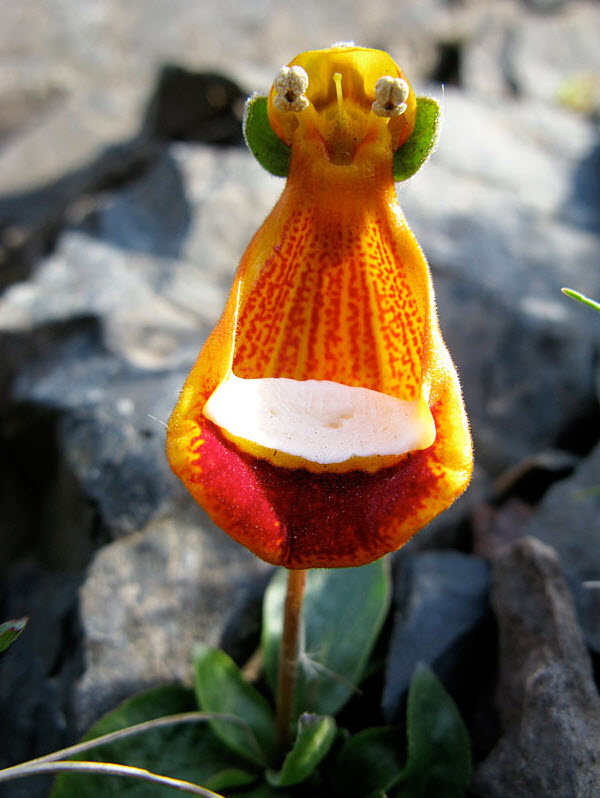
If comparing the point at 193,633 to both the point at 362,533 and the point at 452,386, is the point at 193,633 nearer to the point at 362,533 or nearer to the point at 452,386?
the point at 362,533

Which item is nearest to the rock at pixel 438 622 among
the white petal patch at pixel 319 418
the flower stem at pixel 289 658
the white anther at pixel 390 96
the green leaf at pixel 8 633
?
the flower stem at pixel 289 658

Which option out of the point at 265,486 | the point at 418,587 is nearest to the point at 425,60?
A: the point at 418,587

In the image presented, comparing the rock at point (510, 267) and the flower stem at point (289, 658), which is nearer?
the flower stem at point (289, 658)

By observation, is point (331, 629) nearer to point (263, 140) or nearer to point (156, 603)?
point (156, 603)

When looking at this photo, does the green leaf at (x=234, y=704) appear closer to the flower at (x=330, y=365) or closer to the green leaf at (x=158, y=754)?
the green leaf at (x=158, y=754)

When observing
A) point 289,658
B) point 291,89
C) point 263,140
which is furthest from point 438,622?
point 291,89

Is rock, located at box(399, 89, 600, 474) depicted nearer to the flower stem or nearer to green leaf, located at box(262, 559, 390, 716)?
green leaf, located at box(262, 559, 390, 716)
